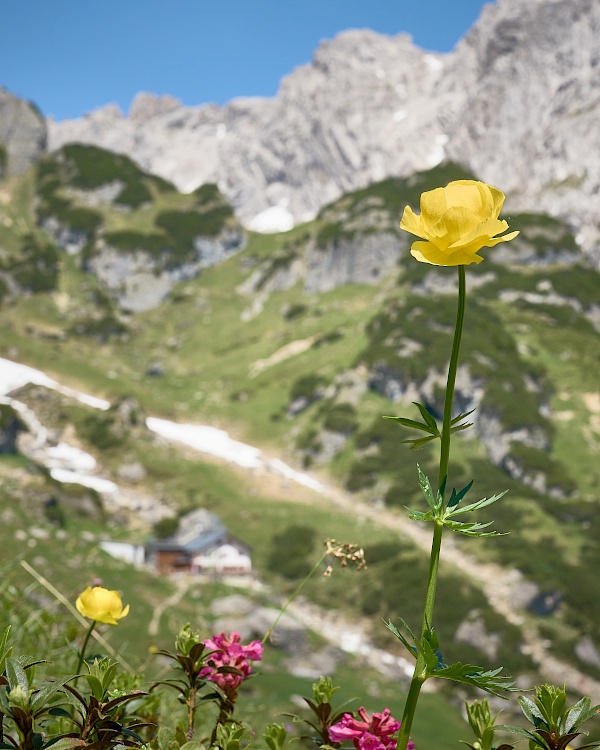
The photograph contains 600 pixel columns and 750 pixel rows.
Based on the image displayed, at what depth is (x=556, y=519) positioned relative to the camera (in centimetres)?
5862

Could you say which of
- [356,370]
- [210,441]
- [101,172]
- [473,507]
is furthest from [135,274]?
[473,507]

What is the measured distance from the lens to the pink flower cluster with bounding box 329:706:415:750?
172 cm

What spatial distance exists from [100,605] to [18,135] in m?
181

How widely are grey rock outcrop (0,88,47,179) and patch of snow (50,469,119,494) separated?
114 m

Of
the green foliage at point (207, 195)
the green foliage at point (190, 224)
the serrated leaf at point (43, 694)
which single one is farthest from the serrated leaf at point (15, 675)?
the green foliage at point (207, 195)

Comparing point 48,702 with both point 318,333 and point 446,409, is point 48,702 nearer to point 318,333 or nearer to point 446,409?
point 446,409

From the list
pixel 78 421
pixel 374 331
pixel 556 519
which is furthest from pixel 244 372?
pixel 556 519

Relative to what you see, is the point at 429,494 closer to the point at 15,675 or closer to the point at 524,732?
the point at 524,732

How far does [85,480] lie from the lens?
207ft

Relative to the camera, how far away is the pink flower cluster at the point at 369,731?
1.72 m

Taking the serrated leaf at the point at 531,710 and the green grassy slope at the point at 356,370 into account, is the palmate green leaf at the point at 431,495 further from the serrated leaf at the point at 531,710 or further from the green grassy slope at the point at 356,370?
the green grassy slope at the point at 356,370

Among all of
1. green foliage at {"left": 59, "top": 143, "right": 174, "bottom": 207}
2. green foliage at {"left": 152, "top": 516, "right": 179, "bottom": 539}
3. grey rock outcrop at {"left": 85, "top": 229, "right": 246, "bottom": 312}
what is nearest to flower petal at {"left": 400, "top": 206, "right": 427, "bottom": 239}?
green foliage at {"left": 152, "top": 516, "right": 179, "bottom": 539}

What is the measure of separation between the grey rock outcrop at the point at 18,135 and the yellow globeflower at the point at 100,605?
563 feet

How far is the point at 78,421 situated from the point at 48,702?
3088 inches
